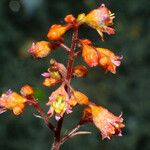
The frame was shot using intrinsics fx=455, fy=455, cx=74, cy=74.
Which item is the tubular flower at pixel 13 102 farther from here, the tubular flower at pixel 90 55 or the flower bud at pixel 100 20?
the flower bud at pixel 100 20

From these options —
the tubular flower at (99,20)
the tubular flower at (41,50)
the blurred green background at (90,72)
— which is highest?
the blurred green background at (90,72)

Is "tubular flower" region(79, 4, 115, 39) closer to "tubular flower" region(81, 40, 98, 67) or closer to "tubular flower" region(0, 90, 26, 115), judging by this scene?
"tubular flower" region(81, 40, 98, 67)

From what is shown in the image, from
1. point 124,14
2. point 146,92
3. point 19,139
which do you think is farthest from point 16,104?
point 124,14

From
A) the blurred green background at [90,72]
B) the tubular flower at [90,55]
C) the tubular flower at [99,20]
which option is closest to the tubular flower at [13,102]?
the tubular flower at [90,55]

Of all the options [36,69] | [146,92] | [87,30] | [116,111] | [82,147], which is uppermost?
[87,30]

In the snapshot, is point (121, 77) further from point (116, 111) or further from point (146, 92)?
point (116, 111)

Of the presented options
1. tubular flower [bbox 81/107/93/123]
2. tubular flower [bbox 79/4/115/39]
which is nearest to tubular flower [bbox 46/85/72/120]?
tubular flower [bbox 81/107/93/123]

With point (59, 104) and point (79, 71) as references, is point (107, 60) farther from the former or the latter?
point (59, 104)
